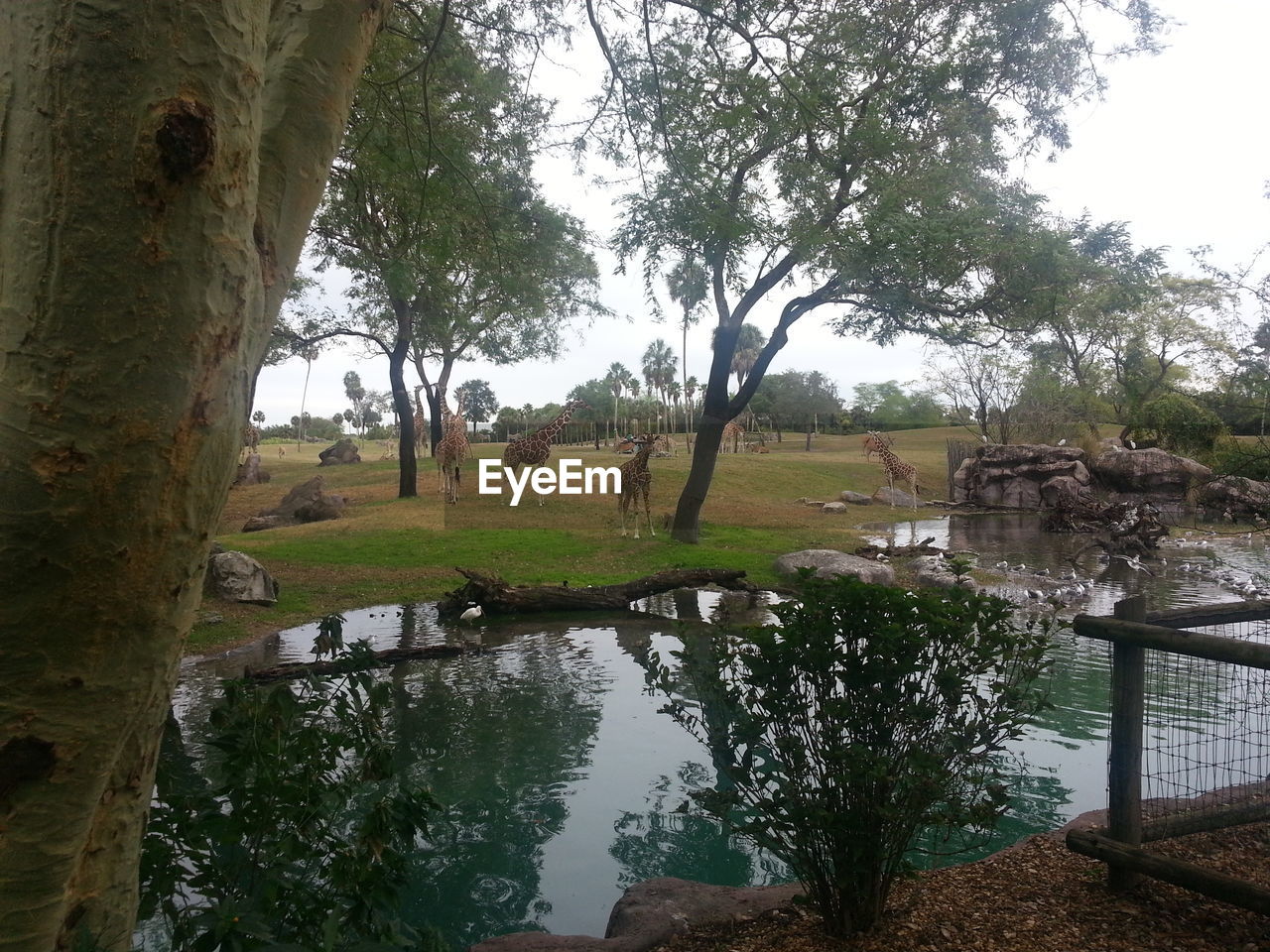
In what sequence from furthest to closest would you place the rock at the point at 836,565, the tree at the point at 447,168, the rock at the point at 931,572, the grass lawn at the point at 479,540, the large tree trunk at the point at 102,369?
the rock at the point at 931,572 < the rock at the point at 836,565 < the grass lawn at the point at 479,540 < the tree at the point at 447,168 < the large tree trunk at the point at 102,369

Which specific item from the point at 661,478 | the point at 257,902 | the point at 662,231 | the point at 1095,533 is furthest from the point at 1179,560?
the point at 257,902

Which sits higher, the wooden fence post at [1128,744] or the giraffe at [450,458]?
the giraffe at [450,458]

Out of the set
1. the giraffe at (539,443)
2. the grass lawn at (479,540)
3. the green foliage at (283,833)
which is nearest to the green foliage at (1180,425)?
the grass lawn at (479,540)

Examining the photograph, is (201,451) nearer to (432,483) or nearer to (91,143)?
(91,143)

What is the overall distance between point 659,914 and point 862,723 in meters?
1.20

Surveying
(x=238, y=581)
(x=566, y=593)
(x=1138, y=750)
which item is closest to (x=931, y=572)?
(x=566, y=593)

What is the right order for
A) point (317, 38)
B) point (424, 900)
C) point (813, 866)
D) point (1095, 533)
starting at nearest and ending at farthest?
point (317, 38)
point (813, 866)
point (424, 900)
point (1095, 533)

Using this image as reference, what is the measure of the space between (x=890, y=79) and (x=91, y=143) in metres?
12.6

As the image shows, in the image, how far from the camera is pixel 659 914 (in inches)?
133

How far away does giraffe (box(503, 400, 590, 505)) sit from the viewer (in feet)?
61.5

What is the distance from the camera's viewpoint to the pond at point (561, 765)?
403cm

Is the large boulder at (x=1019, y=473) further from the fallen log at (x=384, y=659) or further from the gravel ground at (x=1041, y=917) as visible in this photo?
the gravel ground at (x=1041, y=917)

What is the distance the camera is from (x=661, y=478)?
78.0ft

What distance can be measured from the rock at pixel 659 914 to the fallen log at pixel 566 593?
6687 mm
